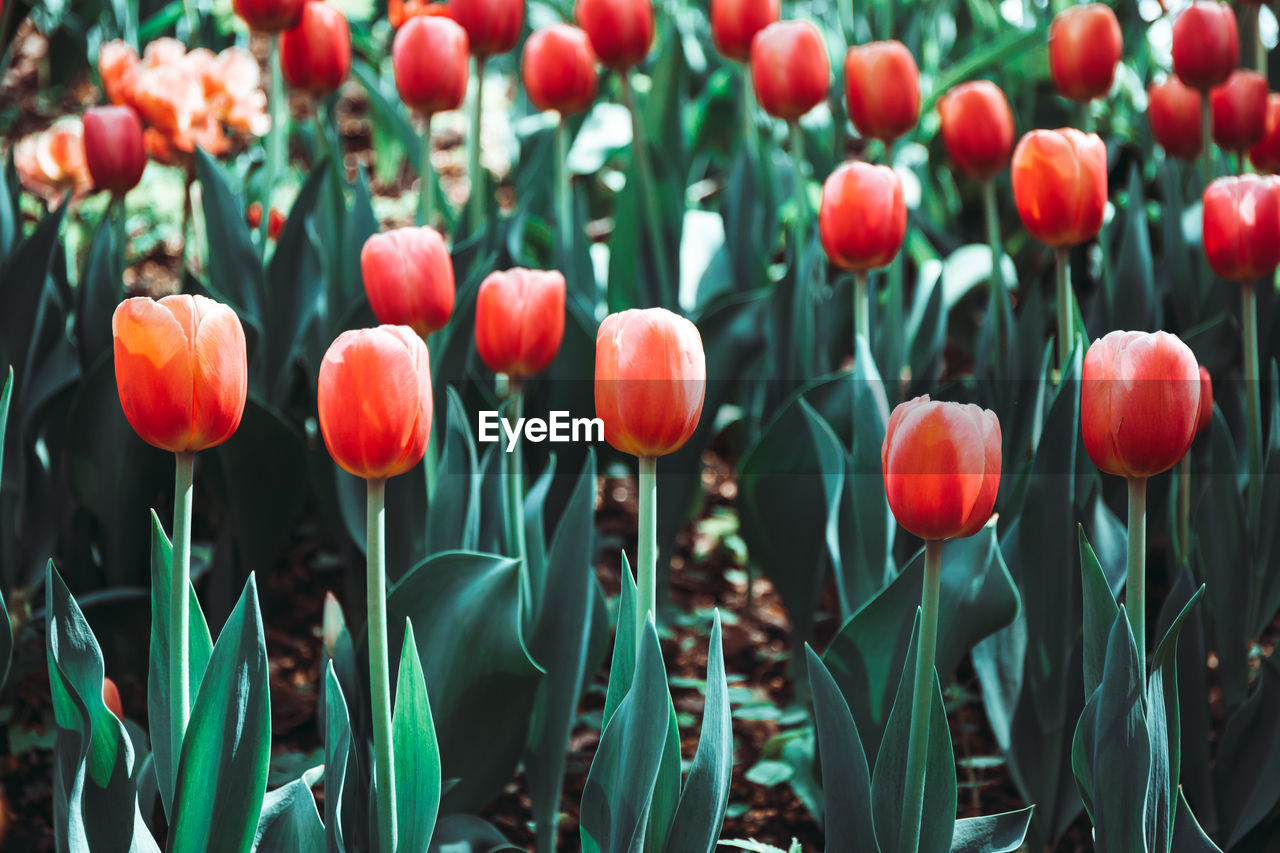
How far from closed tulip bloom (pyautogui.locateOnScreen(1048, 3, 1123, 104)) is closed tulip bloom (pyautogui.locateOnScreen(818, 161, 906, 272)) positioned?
0.53 meters

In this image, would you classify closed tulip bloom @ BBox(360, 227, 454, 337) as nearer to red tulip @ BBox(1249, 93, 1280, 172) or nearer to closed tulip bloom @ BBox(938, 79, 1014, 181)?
closed tulip bloom @ BBox(938, 79, 1014, 181)

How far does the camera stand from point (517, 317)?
115 cm

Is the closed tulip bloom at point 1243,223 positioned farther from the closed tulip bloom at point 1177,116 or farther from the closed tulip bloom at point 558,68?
the closed tulip bloom at point 558,68

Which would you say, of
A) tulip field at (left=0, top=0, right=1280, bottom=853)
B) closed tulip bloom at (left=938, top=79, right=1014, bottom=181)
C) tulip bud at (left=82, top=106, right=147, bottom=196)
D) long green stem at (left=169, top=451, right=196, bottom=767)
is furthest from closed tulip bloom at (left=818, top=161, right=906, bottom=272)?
tulip bud at (left=82, top=106, right=147, bottom=196)

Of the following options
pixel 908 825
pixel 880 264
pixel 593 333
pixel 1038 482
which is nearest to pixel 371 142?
pixel 593 333

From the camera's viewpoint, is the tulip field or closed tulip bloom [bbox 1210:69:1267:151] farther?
closed tulip bloom [bbox 1210:69:1267:151]

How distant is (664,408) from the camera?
0.84 meters

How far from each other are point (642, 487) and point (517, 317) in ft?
1.14

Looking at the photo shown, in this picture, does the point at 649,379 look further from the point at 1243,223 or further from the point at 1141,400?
the point at 1243,223

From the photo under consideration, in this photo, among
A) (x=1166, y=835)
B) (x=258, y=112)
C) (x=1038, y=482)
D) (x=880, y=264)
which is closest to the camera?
(x=1166, y=835)

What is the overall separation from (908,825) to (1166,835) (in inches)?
8.1

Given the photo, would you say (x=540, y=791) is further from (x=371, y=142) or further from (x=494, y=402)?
(x=371, y=142)

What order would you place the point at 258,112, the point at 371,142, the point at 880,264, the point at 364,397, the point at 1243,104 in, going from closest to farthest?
the point at 364,397 → the point at 880,264 → the point at 1243,104 → the point at 258,112 → the point at 371,142

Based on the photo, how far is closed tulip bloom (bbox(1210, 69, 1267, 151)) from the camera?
5.39ft
